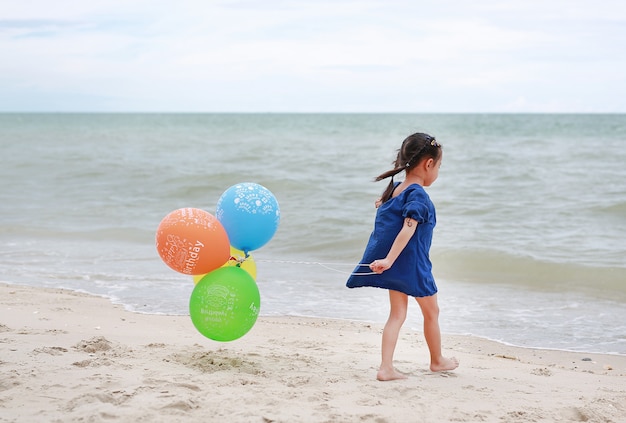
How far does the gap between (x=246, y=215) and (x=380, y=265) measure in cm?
82

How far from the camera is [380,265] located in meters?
3.86

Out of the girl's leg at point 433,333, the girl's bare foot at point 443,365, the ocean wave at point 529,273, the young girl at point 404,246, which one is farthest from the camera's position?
the ocean wave at point 529,273

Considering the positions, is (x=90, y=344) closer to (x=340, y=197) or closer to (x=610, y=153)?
(x=340, y=197)

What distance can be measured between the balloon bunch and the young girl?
2.04 ft

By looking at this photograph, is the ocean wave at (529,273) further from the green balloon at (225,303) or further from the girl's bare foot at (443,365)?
the green balloon at (225,303)

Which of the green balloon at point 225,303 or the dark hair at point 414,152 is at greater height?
the dark hair at point 414,152

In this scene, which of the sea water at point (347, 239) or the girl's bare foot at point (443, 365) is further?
the sea water at point (347, 239)

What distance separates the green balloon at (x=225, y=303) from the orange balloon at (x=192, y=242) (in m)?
0.09

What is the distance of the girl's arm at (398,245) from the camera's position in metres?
3.82

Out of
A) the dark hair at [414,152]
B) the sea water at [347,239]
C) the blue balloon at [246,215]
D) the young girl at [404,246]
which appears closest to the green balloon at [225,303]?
the blue balloon at [246,215]

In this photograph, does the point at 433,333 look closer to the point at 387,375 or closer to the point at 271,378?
the point at 387,375

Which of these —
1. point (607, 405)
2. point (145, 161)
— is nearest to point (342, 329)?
point (607, 405)

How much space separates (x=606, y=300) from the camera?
6965mm

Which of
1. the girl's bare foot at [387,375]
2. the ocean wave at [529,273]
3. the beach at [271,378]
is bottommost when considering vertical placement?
the beach at [271,378]
